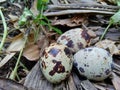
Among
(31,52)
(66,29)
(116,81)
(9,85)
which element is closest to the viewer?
(9,85)

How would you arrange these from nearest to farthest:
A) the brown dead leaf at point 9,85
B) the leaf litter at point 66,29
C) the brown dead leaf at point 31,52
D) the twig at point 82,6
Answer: the brown dead leaf at point 9,85
the leaf litter at point 66,29
the brown dead leaf at point 31,52
the twig at point 82,6

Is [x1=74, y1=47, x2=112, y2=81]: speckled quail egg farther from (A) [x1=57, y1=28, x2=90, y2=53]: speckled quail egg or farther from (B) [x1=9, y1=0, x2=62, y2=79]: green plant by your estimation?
(B) [x1=9, y1=0, x2=62, y2=79]: green plant

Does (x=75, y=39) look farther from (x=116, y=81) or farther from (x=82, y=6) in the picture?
(x=82, y=6)

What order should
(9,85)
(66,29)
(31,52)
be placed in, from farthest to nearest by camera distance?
(66,29), (31,52), (9,85)

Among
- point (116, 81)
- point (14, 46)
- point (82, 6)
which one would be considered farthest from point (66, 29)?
point (116, 81)

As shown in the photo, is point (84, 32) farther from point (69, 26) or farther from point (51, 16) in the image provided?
point (51, 16)

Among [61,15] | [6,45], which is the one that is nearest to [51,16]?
[61,15]

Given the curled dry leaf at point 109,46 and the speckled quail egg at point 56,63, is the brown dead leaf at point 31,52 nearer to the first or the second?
the speckled quail egg at point 56,63

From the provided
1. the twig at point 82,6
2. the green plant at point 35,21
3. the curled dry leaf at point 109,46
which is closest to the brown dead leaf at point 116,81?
the curled dry leaf at point 109,46
